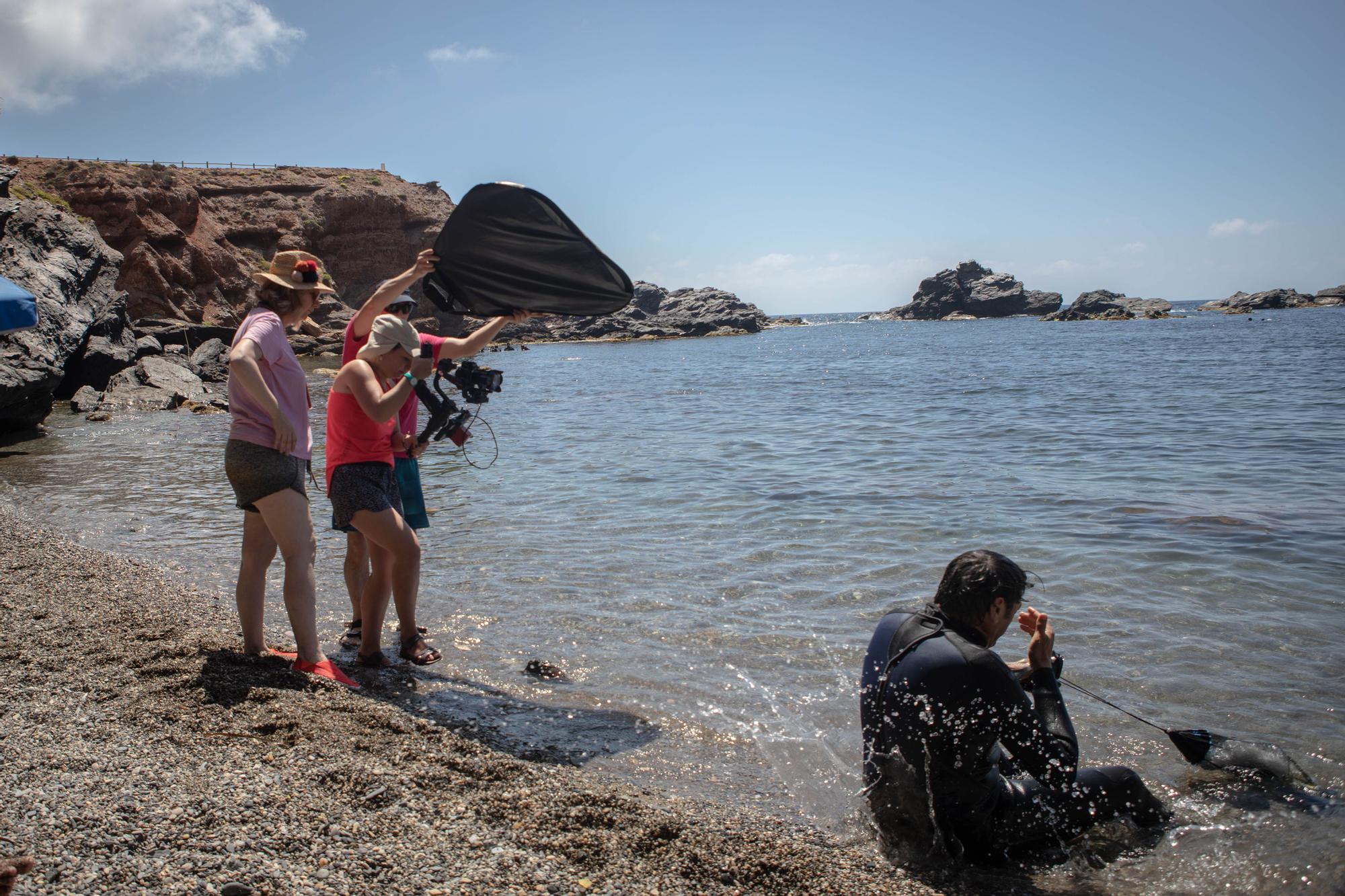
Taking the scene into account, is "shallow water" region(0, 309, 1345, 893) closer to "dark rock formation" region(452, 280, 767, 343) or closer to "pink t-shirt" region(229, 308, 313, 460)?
"pink t-shirt" region(229, 308, 313, 460)

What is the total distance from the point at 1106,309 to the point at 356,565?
10096 centimetres

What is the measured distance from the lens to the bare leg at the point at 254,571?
4570mm

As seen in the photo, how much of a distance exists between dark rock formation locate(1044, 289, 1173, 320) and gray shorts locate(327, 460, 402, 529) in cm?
9568

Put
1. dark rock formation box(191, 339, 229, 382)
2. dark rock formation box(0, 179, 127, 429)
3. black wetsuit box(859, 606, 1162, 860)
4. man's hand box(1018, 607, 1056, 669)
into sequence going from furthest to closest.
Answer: dark rock formation box(191, 339, 229, 382) → dark rock formation box(0, 179, 127, 429) → man's hand box(1018, 607, 1056, 669) → black wetsuit box(859, 606, 1162, 860)

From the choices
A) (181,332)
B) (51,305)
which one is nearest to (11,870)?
(51,305)

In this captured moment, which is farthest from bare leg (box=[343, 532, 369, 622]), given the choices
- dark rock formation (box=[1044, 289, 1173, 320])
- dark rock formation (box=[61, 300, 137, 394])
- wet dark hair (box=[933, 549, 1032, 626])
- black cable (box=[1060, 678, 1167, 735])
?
dark rock formation (box=[1044, 289, 1173, 320])

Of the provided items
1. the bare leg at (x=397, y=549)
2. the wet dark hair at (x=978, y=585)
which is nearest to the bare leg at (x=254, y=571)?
the bare leg at (x=397, y=549)

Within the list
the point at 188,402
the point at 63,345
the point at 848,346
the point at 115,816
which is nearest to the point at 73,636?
the point at 115,816

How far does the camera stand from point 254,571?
460cm

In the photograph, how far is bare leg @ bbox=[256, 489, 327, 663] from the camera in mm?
4406

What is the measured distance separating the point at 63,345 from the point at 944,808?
17477 mm

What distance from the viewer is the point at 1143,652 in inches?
225

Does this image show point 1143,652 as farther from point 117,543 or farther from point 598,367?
point 598,367

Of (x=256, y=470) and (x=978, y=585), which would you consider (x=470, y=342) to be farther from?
(x=978, y=585)
